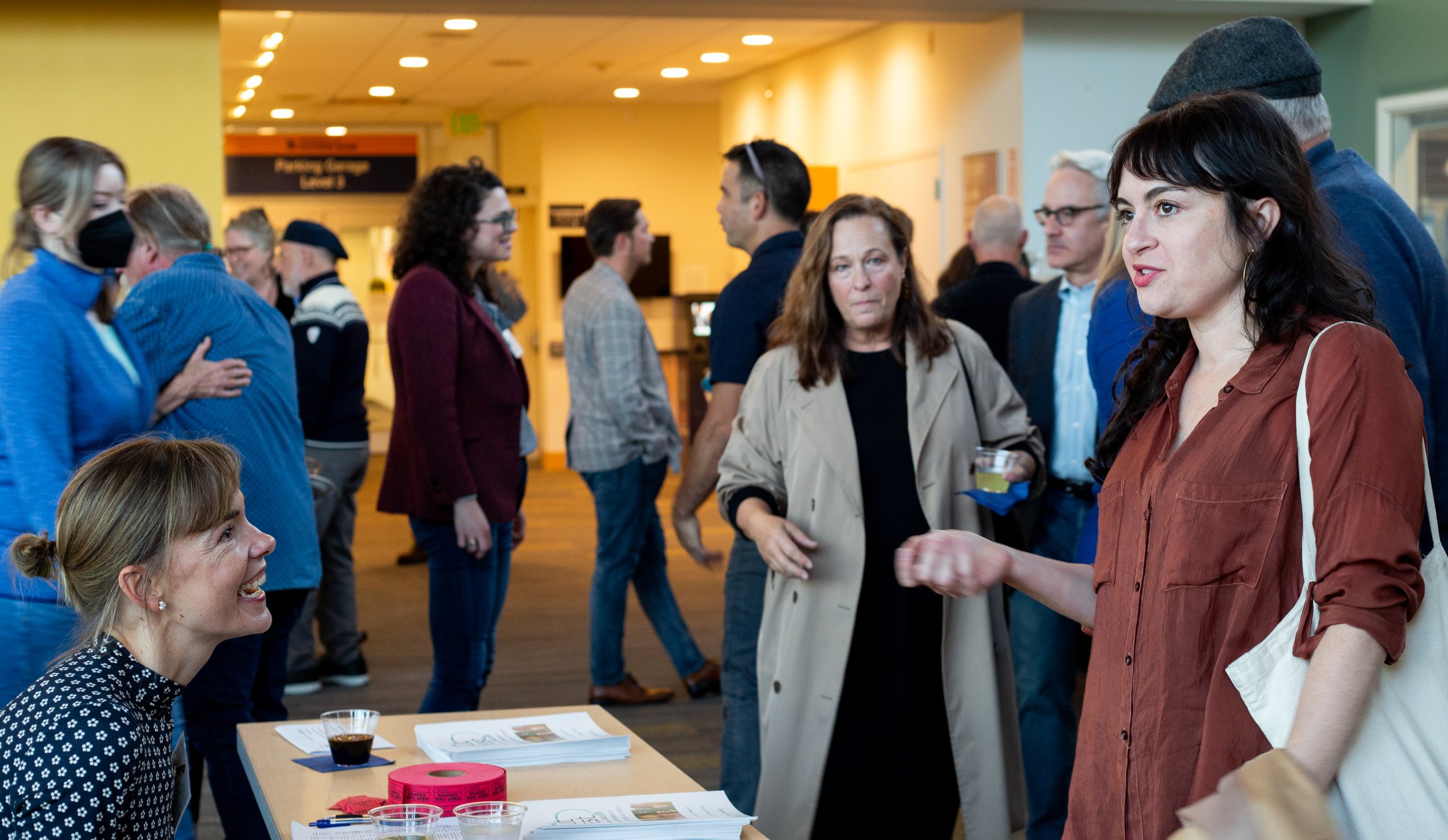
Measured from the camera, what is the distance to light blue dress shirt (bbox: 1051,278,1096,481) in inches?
141

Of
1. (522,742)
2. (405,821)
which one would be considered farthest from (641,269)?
(405,821)

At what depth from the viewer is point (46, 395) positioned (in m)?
2.61

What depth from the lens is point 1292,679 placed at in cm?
147

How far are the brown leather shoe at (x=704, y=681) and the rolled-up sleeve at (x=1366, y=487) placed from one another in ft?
14.0

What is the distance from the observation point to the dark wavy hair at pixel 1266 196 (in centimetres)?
160

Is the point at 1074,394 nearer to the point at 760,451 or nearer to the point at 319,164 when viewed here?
the point at 760,451

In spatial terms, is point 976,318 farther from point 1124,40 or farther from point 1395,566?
point 1124,40

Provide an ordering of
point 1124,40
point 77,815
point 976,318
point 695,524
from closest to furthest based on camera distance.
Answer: point 77,815 < point 695,524 < point 976,318 < point 1124,40

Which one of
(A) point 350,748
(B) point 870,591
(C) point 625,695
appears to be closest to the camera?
(A) point 350,748

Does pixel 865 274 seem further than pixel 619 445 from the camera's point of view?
No

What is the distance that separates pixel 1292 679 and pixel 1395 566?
0.53ft

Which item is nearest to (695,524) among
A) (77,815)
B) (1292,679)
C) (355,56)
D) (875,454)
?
(875,454)

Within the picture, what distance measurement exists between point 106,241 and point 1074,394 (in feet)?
7.72

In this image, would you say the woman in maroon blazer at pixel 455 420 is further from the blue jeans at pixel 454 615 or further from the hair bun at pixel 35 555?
the hair bun at pixel 35 555
